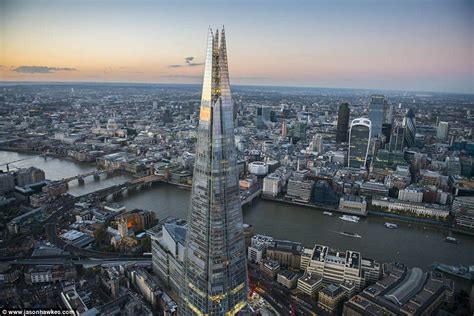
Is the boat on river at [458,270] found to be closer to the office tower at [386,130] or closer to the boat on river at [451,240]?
the boat on river at [451,240]

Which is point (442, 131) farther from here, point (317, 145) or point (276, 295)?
point (276, 295)

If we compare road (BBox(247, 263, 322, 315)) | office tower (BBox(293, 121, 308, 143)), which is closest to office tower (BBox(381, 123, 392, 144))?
office tower (BBox(293, 121, 308, 143))

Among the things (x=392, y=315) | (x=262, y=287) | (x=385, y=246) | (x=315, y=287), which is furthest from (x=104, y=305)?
(x=385, y=246)

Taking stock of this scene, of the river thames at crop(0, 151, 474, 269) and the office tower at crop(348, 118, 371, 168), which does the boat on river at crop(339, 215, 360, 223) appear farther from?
the office tower at crop(348, 118, 371, 168)

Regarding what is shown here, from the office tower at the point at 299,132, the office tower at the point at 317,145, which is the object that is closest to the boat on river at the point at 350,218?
the office tower at the point at 317,145

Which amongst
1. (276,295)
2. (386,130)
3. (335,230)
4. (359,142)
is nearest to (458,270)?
(335,230)

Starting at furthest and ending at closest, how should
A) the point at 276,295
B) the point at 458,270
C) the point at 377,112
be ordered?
the point at 377,112 → the point at 458,270 → the point at 276,295
